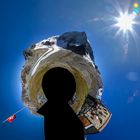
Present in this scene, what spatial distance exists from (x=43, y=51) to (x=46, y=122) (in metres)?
0.94

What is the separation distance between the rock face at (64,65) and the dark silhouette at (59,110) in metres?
0.33

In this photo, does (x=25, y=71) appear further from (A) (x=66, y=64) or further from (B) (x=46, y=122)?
(B) (x=46, y=122)

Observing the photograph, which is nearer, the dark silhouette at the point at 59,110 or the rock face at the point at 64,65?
the dark silhouette at the point at 59,110

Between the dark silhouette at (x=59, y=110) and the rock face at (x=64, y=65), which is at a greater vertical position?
the rock face at (x=64, y=65)

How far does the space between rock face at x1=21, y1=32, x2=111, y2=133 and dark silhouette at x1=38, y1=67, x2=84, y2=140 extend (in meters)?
0.33

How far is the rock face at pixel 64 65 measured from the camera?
6.48ft

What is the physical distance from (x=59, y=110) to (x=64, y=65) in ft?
1.99

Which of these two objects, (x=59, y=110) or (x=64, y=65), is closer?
(x=59, y=110)

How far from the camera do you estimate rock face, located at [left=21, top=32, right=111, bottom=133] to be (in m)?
1.98

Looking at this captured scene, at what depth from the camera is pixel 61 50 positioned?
6.50ft

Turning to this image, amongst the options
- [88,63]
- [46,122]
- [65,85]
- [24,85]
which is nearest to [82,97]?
[88,63]

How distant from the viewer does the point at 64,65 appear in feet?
6.38

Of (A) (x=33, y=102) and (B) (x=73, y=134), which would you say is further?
(A) (x=33, y=102)

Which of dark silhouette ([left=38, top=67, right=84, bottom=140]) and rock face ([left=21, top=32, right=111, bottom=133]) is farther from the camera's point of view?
rock face ([left=21, top=32, right=111, bottom=133])
